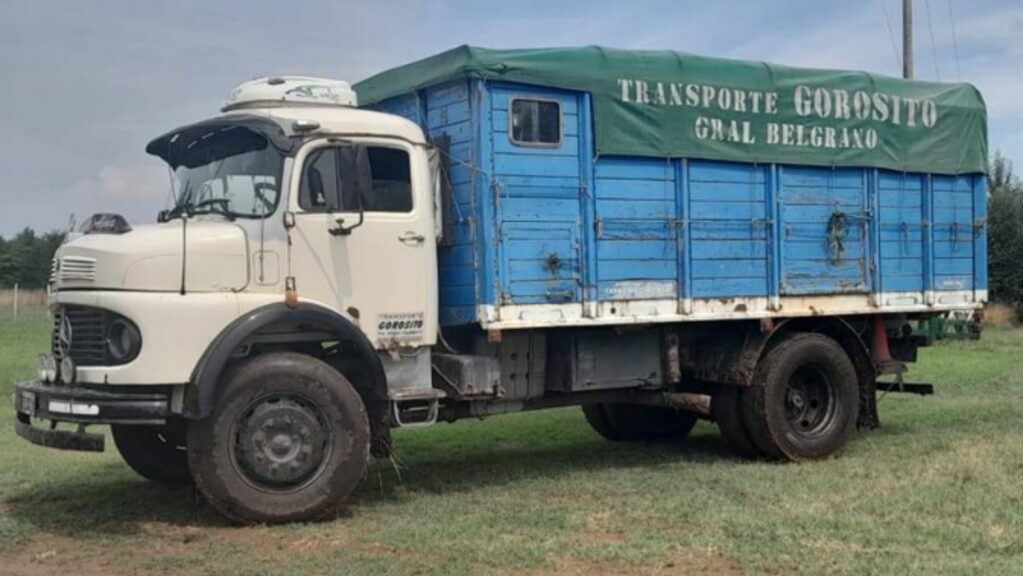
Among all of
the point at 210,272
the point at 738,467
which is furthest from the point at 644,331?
the point at 210,272

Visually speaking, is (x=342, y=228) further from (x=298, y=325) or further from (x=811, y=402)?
(x=811, y=402)

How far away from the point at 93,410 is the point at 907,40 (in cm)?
1949

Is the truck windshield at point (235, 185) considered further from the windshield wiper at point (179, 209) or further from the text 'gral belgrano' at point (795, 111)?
the text 'gral belgrano' at point (795, 111)

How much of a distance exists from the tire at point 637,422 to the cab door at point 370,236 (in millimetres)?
3751

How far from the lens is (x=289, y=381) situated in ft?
24.3

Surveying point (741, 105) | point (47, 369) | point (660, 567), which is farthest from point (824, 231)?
point (47, 369)

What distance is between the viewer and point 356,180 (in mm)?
7871

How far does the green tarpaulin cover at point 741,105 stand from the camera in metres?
8.70

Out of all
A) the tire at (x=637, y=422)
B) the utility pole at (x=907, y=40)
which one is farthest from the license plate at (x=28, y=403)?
the utility pole at (x=907, y=40)

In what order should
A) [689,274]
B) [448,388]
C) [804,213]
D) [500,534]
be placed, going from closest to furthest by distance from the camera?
[500,534], [448,388], [689,274], [804,213]

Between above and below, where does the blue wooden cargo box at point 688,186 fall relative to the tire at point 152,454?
above

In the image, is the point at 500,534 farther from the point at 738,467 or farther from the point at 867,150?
the point at 867,150

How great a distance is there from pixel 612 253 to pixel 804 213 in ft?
7.51

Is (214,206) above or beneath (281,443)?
above
